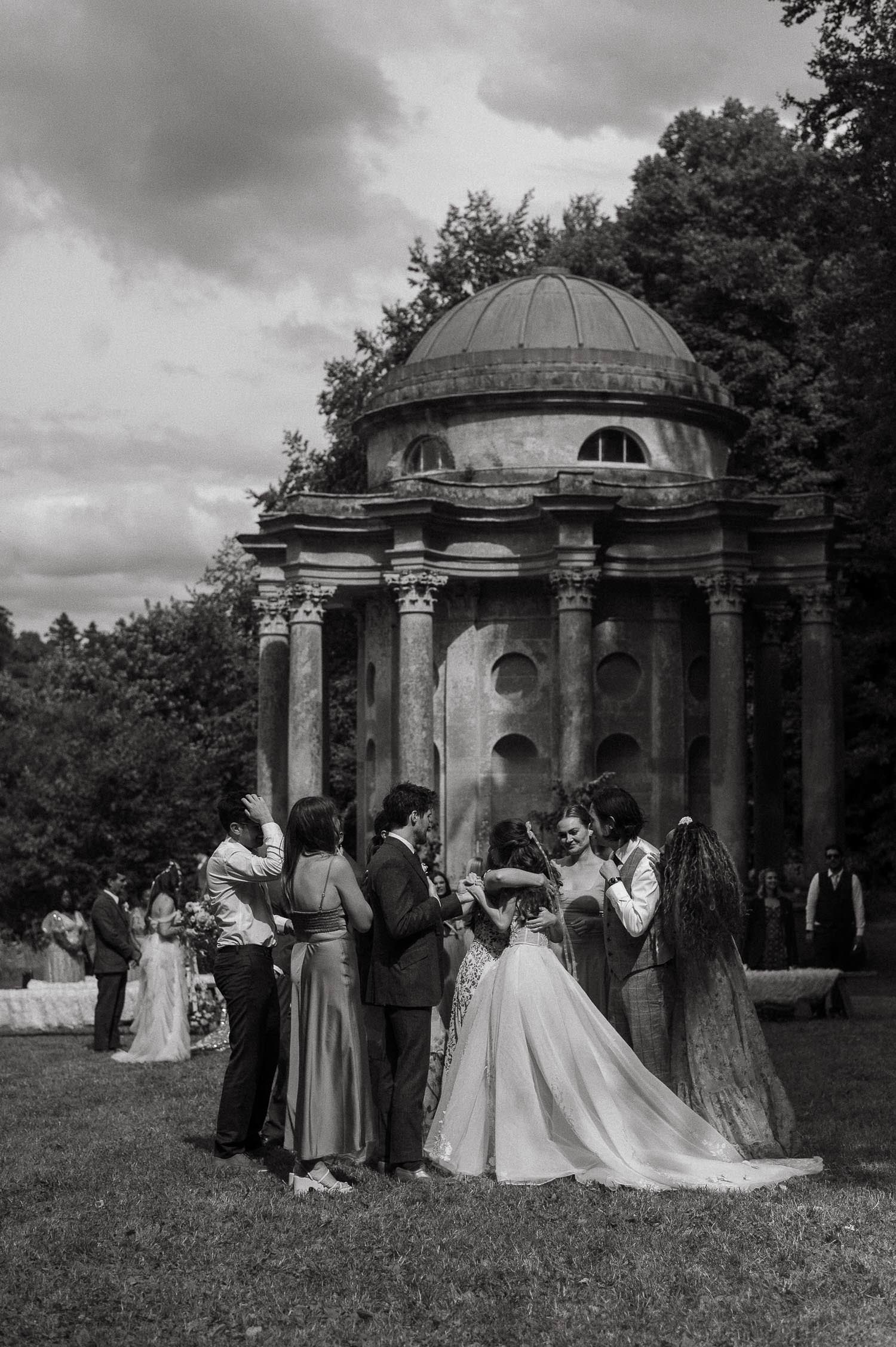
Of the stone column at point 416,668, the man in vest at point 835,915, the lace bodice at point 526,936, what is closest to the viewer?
the lace bodice at point 526,936

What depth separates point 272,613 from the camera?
3394 cm

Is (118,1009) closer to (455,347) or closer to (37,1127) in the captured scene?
(37,1127)

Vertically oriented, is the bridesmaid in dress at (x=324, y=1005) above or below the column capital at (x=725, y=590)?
below

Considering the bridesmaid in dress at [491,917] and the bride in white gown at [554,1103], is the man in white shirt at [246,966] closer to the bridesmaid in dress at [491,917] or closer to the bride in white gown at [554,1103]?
the bridesmaid in dress at [491,917]

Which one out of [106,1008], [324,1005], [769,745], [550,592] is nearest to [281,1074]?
[324,1005]

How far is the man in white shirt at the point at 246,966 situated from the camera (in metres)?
10.7

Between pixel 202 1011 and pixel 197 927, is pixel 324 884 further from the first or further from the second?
pixel 202 1011

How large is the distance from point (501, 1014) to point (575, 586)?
70.0ft

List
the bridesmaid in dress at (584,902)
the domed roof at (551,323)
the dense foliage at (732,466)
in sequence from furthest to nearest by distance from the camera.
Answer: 1. the dense foliage at (732,466)
2. the domed roof at (551,323)
3. the bridesmaid in dress at (584,902)

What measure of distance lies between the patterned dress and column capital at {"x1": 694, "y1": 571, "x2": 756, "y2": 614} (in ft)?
69.1

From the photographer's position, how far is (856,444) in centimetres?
2784

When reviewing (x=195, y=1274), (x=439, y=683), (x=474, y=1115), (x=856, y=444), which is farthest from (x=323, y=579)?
(x=195, y=1274)

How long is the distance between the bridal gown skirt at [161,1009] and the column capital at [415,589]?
13530 millimetres

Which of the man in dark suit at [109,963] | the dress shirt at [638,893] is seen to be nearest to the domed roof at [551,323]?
the man in dark suit at [109,963]
